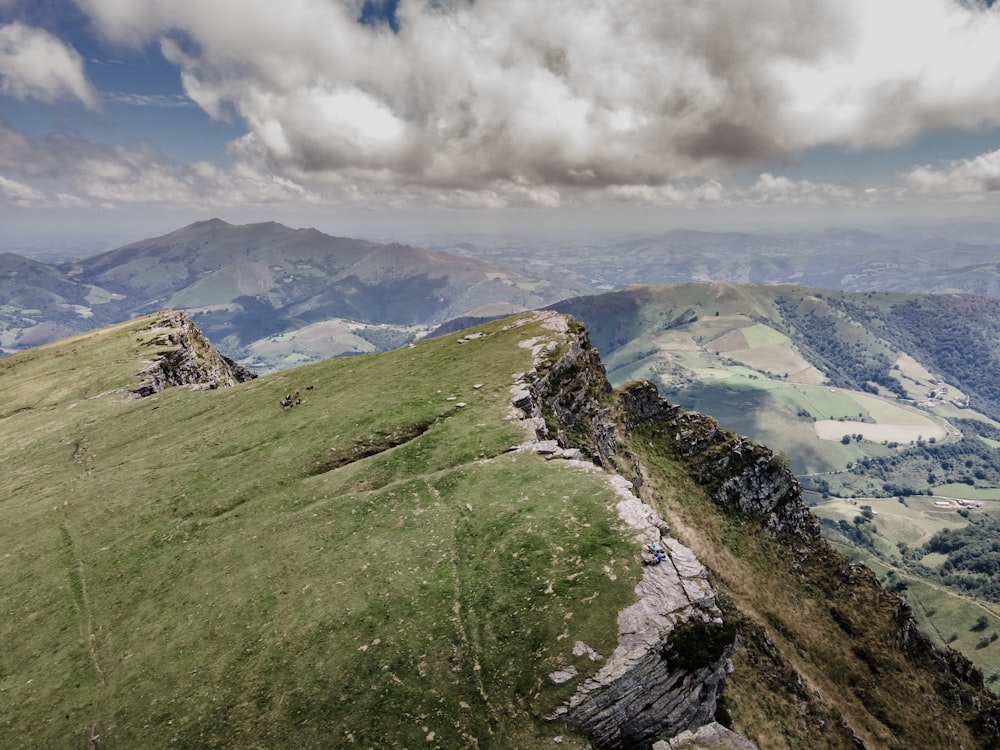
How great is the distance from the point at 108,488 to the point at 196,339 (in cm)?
7802

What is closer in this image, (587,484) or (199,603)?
(199,603)

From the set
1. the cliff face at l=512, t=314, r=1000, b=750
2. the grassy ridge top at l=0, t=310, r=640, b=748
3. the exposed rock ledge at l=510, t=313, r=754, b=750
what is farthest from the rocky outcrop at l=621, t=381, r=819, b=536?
the exposed rock ledge at l=510, t=313, r=754, b=750

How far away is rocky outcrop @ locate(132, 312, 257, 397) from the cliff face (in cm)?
6843

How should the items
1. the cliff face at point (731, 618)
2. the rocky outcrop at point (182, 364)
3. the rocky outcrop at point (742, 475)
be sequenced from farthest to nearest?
1. the rocky outcrop at point (182, 364)
2. the rocky outcrop at point (742, 475)
3. the cliff face at point (731, 618)

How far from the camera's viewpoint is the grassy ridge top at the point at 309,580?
2914cm

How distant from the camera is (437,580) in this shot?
35.9 meters

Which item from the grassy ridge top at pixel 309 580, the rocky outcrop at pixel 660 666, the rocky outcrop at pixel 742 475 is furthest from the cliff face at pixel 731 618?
the grassy ridge top at pixel 309 580

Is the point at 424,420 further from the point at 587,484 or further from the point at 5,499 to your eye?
the point at 5,499

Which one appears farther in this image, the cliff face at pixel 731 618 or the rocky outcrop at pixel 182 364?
the rocky outcrop at pixel 182 364

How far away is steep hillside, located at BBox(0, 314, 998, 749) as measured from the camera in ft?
97.2

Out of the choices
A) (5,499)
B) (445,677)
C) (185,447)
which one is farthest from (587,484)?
(5,499)

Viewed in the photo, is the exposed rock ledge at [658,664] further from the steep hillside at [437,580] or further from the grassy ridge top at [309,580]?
the grassy ridge top at [309,580]

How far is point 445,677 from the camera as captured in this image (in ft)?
98.2

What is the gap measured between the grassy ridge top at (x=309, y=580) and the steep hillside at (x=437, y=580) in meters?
0.20
